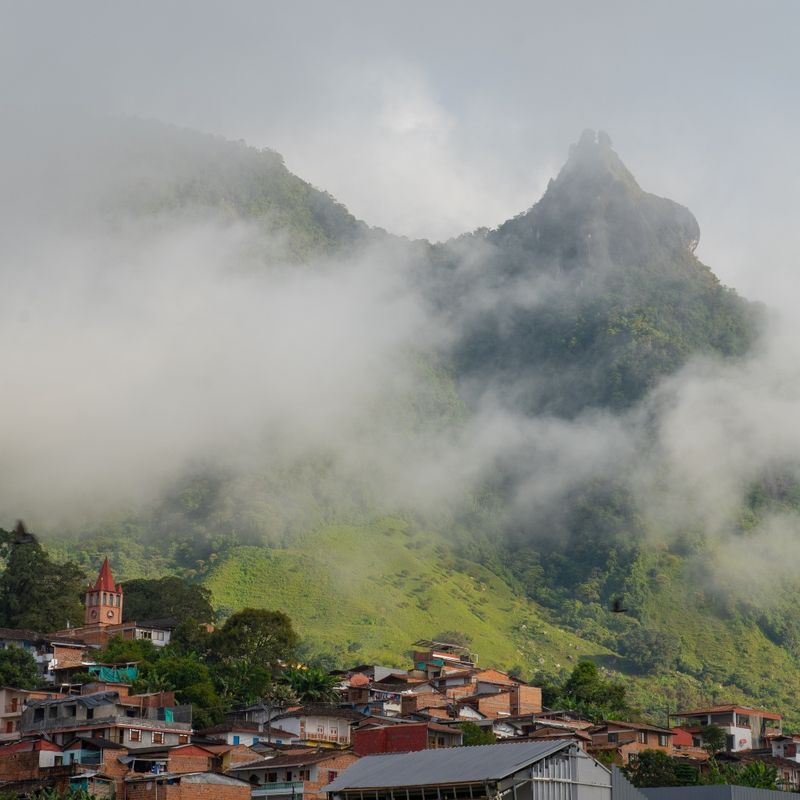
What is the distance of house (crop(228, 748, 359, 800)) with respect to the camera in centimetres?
7481

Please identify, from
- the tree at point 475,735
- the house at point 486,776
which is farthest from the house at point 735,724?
the house at point 486,776

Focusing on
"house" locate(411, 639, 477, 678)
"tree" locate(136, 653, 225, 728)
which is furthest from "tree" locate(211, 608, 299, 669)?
"house" locate(411, 639, 477, 678)

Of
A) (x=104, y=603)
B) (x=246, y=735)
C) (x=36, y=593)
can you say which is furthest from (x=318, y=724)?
(x=36, y=593)

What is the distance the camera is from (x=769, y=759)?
339 feet

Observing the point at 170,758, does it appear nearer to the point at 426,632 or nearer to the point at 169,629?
the point at 169,629

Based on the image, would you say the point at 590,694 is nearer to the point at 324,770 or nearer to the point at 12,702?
the point at 12,702

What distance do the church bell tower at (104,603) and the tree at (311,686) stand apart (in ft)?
78.4

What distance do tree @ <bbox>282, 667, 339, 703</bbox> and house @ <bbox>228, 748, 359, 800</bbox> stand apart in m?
27.9

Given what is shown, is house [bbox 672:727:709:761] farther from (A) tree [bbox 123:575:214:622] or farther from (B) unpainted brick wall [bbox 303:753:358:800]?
(A) tree [bbox 123:575:214:622]

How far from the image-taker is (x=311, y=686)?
107 metres

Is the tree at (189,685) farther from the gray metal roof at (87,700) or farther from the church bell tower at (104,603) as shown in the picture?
the church bell tower at (104,603)

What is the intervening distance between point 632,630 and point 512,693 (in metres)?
83.7

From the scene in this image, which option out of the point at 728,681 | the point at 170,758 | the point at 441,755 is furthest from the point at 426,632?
the point at 441,755

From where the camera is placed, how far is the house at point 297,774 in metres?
74.8
